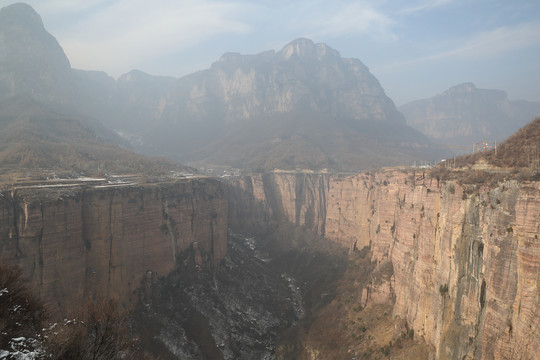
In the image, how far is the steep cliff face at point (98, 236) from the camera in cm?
3694

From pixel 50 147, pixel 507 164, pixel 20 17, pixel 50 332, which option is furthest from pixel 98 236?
pixel 20 17

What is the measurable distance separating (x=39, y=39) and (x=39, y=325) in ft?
501

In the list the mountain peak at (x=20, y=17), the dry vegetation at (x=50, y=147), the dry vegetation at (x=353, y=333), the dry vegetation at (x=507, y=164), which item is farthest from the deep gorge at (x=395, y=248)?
the mountain peak at (x=20, y=17)

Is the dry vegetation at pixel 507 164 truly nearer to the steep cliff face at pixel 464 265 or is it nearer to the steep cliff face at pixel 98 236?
the steep cliff face at pixel 464 265

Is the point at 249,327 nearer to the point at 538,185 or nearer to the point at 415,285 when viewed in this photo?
the point at 415,285

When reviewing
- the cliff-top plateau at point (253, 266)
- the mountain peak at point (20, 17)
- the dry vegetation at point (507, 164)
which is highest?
the mountain peak at point (20, 17)

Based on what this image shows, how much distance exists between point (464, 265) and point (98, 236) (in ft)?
128

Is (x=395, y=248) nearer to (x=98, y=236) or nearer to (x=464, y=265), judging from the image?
(x=464, y=265)

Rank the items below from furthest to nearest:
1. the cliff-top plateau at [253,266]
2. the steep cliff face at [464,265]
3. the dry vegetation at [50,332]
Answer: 1. the steep cliff face at [464,265]
2. the cliff-top plateau at [253,266]
3. the dry vegetation at [50,332]

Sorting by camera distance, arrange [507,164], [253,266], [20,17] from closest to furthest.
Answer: [507,164]
[253,266]
[20,17]

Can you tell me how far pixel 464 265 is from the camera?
31.6 m

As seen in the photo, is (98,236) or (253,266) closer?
(98,236)

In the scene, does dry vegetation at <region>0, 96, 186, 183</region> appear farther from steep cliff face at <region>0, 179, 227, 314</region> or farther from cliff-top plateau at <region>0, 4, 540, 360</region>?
steep cliff face at <region>0, 179, 227, 314</region>

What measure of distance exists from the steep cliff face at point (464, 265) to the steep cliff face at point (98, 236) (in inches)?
1167
